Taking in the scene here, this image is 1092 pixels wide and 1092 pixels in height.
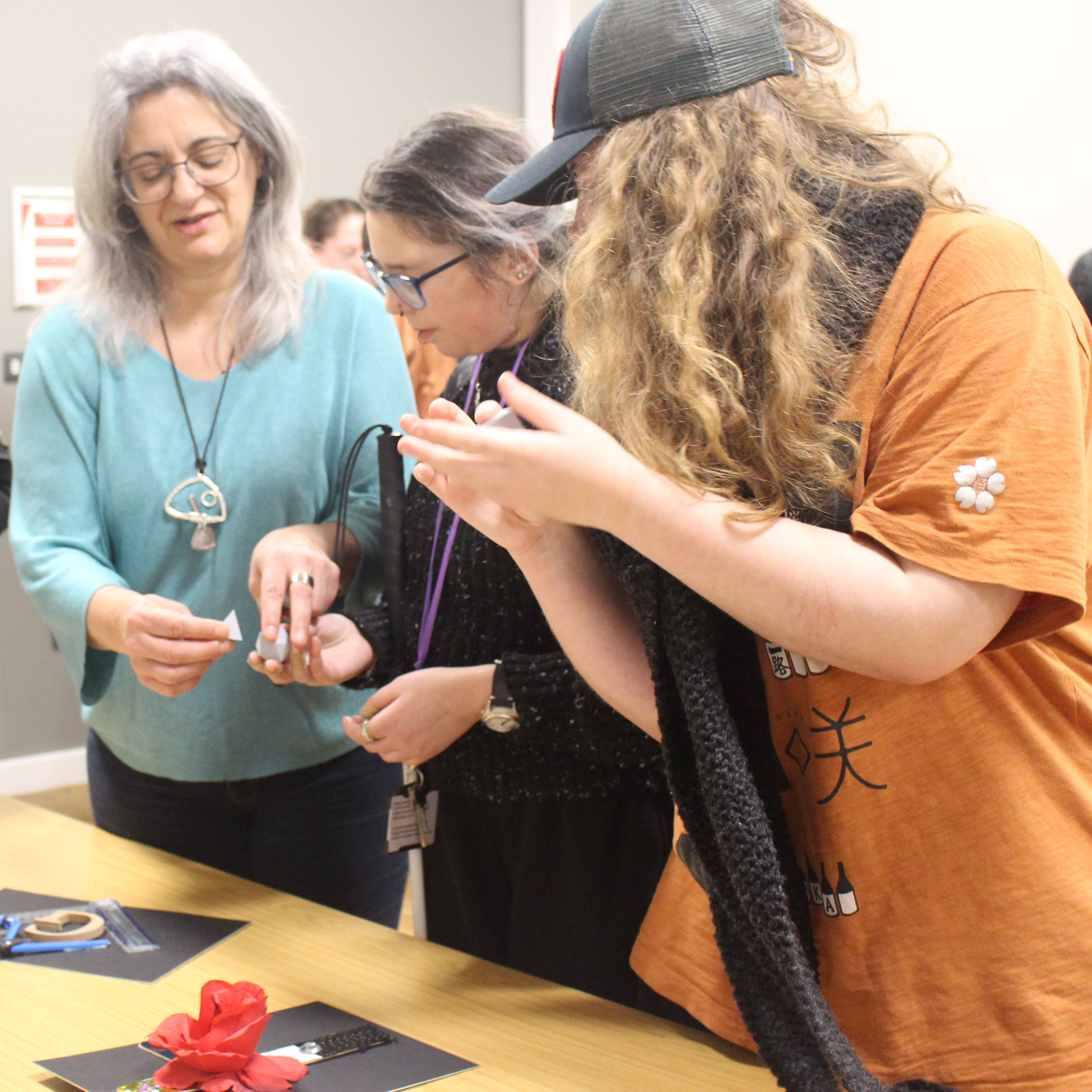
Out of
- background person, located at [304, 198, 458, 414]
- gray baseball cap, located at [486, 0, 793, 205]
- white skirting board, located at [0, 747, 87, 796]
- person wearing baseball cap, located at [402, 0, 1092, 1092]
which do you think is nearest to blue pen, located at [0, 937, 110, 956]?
person wearing baseball cap, located at [402, 0, 1092, 1092]

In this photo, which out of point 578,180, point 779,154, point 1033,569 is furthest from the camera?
point 578,180

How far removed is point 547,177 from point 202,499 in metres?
0.86

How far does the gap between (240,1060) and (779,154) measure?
856 millimetres

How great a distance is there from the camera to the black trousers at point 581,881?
1424mm

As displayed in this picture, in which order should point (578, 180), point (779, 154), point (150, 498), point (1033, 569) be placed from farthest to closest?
point (150, 498), point (578, 180), point (779, 154), point (1033, 569)

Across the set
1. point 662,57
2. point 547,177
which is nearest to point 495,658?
point 547,177

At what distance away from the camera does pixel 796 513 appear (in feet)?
2.89

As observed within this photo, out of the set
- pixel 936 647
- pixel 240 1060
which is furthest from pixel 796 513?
pixel 240 1060

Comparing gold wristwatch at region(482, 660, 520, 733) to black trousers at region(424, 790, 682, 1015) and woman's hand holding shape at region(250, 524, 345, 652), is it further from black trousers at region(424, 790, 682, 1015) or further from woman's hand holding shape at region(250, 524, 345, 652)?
woman's hand holding shape at region(250, 524, 345, 652)

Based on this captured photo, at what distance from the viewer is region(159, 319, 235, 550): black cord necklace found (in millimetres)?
1639

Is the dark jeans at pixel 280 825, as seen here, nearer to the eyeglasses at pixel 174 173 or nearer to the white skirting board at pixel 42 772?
the eyeglasses at pixel 174 173

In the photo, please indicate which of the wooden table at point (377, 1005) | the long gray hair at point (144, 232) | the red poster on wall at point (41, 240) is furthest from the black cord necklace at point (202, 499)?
the red poster on wall at point (41, 240)

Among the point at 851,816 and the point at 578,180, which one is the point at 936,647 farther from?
the point at 578,180

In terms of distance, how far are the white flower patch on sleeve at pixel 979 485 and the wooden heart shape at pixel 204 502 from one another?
1.15m
